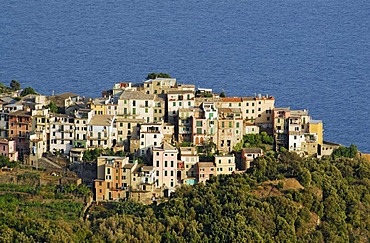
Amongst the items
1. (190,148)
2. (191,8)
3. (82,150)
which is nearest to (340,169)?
(190,148)

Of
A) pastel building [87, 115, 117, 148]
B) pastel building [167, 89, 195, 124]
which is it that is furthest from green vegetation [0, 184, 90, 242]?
pastel building [167, 89, 195, 124]

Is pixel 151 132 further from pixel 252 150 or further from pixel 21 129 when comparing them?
pixel 21 129

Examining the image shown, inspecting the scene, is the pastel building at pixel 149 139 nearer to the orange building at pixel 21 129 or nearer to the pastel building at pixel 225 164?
the pastel building at pixel 225 164

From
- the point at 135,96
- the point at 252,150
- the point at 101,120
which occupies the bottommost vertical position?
the point at 252,150

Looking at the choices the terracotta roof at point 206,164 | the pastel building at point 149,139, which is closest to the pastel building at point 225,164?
the terracotta roof at point 206,164

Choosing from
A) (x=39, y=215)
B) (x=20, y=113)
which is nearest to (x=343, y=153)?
(x=20, y=113)

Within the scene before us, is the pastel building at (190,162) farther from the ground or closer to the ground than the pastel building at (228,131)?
closer to the ground
